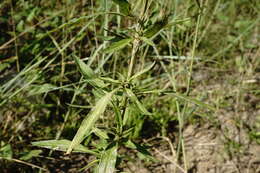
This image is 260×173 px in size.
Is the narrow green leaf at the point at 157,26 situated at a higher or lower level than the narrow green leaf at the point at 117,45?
higher

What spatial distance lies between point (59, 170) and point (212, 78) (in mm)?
1104

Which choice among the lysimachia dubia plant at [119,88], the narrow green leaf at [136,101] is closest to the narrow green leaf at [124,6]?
the lysimachia dubia plant at [119,88]

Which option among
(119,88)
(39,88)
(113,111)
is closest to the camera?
(119,88)

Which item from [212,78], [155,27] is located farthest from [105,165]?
[212,78]

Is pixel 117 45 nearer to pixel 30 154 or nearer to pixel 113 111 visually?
pixel 113 111

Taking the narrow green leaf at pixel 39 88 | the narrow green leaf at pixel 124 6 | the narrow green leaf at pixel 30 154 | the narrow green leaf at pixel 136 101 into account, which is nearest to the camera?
the narrow green leaf at pixel 124 6

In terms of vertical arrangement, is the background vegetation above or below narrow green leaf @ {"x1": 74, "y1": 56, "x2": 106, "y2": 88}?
below

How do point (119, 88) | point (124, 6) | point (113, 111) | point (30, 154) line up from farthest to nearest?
point (30, 154) < point (113, 111) < point (119, 88) < point (124, 6)

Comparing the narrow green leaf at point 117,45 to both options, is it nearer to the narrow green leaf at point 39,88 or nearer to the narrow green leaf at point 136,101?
the narrow green leaf at point 136,101

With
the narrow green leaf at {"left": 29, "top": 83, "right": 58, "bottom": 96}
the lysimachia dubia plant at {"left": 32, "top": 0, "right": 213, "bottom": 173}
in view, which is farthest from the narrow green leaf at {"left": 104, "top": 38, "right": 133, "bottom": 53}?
the narrow green leaf at {"left": 29, "top": 83, "right": 58, "bottom": 96}

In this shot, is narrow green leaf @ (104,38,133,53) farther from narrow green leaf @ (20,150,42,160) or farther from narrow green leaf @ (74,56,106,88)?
narrow green leaf @ (20,150,42,160)

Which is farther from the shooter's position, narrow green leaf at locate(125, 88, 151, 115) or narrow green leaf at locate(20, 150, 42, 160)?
narrow green leaf at locate(20, 150, 42, 160)

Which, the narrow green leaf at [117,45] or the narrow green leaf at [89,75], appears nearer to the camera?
the narrow green leaf at [117,45]

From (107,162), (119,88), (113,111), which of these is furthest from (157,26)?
(113,111)
